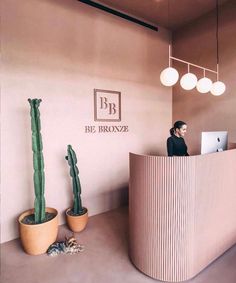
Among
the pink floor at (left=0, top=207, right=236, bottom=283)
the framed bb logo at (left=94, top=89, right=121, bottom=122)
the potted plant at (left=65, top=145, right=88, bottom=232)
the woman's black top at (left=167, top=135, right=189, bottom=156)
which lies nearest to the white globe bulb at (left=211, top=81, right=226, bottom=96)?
the woman's black top at (left=167, top=135, right=189, bottom=156)

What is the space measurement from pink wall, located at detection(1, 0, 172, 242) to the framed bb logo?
95mm

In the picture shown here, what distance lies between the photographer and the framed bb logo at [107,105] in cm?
344

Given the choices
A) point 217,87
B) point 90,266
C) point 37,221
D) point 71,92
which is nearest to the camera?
point 90,266

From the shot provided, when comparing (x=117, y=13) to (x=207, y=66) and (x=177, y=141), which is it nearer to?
(x=207, y=66)

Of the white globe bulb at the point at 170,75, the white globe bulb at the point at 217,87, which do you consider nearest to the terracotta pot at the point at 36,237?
the white globe bulb at the point at 170,75

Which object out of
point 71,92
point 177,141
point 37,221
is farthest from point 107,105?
point 37,221

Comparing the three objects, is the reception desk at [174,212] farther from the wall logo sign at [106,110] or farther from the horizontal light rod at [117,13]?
the horizontal light rod at [117,13]

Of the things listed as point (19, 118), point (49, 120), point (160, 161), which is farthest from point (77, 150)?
point (160, 161)

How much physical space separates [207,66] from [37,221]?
3708 millimetres

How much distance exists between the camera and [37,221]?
8.17 feet

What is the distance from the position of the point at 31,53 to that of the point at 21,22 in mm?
382

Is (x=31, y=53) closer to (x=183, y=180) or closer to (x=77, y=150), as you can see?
(x=77, y=150)

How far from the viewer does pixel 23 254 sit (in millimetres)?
2443

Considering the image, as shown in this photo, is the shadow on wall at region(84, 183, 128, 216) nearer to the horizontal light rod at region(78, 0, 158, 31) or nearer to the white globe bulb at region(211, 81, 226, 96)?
the white globe bulb at region(211, 81, 226, 96)
